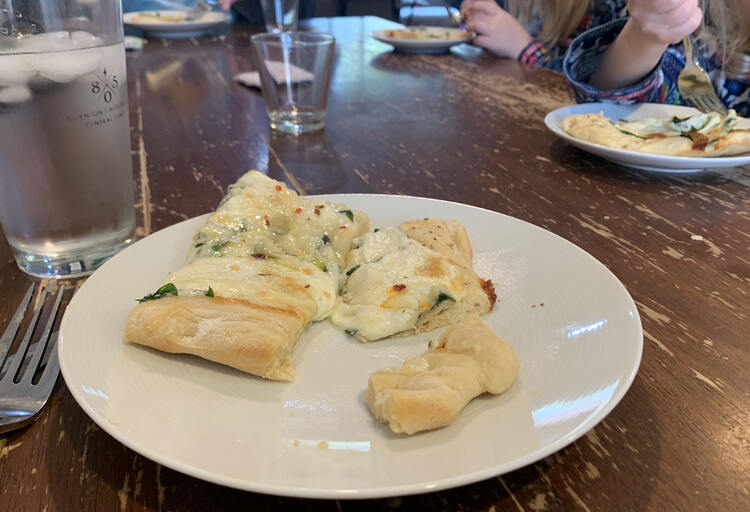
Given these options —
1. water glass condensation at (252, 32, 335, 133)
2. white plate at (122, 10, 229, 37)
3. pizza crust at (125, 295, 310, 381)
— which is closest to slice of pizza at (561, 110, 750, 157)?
water glass condensation at (252, 32, 335, 133)

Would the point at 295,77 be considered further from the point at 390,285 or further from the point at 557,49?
the point at 557,49

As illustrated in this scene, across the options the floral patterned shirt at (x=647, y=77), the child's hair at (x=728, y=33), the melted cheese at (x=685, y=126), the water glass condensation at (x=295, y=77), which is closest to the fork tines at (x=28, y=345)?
the water glass condensation at (x=295, y=77)

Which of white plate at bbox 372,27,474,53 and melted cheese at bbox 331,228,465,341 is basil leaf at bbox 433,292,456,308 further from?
white plate at bbox 372,27,474,53

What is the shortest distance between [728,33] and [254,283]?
2218 mm

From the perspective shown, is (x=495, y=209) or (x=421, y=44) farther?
(x=421, y=44)

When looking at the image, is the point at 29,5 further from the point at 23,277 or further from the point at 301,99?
the point at 301,99

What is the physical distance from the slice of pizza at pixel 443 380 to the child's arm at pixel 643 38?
4.72 feet

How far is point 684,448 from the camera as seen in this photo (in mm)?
597

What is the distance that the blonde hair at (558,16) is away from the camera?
2781mm

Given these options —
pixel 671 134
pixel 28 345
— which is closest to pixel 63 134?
pixel 28 345

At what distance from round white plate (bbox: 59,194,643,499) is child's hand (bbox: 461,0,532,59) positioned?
229cm

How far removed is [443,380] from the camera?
592mm

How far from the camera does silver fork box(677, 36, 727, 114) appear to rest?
70.9 inches

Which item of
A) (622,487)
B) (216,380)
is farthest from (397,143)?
(622,487)
